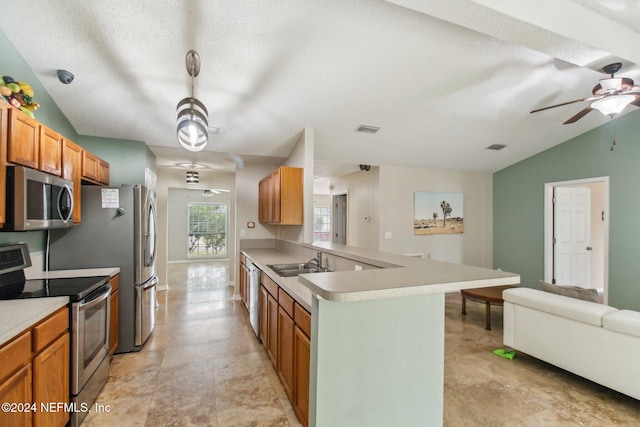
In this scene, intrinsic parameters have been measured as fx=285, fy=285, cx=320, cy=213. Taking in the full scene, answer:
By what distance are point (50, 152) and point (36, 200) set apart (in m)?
0.51

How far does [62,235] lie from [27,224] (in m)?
1.09

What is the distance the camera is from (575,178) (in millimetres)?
4449

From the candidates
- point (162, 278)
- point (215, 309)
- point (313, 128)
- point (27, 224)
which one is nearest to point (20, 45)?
point (27, 224)

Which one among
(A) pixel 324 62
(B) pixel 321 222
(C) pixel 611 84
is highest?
(A) pixel 324 62

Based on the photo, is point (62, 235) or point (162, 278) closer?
point (62, 235)

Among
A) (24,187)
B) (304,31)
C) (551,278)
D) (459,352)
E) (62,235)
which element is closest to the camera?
(24,187)

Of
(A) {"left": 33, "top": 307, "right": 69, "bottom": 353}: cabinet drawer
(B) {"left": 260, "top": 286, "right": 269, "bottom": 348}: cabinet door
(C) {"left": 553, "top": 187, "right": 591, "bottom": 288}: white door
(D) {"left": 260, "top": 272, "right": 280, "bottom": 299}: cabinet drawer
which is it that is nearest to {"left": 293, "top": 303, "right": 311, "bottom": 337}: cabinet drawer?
(D) {"left": 260, "top": 272, "right": 280, "bottom": 299}: cabinet drawer

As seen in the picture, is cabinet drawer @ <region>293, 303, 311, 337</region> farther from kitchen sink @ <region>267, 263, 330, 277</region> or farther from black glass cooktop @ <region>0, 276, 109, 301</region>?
black glass cooktop @ <region>0, 276, 109, 301</region>

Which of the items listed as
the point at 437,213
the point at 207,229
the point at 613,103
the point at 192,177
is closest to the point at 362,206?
the point at 437,213

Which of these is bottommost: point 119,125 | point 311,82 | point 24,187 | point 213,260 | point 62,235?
point 213,260

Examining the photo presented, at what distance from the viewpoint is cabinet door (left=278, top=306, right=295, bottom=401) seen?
6.78 feet

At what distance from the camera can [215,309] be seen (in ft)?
14.4

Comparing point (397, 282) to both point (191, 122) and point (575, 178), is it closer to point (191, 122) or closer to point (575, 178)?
point (191, 122)

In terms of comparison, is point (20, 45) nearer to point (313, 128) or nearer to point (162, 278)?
point (313, 128)
